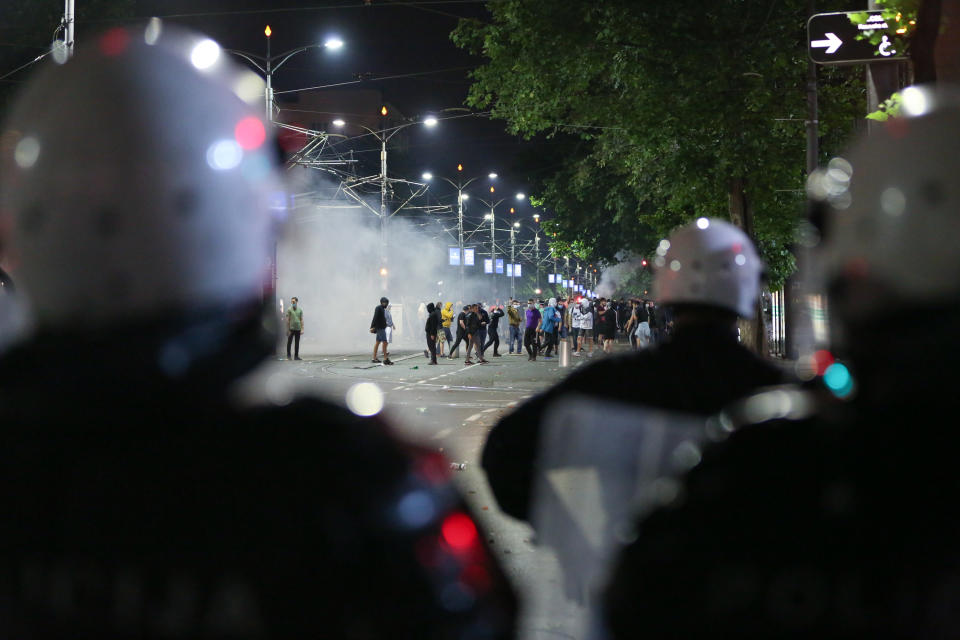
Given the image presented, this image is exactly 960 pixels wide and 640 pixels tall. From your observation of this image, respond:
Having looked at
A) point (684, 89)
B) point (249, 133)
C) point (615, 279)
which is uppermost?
point (615, 279)

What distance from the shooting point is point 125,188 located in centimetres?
148

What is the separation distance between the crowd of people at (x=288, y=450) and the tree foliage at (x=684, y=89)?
20.3 m

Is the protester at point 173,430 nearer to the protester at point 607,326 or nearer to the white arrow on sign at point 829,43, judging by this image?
the white arrow on sign at point 829,43

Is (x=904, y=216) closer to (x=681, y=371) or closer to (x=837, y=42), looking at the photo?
(x=681, y=371)

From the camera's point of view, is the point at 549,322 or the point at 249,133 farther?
the point at 549,322

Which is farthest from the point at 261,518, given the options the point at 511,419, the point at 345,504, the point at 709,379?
the point at 709,379

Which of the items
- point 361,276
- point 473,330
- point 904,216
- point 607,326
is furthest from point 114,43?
point 361,276

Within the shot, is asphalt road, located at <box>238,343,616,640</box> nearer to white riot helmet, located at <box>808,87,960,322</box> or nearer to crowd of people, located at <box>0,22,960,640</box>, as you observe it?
crowd of people, located at <box>0,22,960,640</box>

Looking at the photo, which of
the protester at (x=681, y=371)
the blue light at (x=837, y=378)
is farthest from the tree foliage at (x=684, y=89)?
the blue light at (x=837, y=378)

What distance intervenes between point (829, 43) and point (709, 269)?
859 centimetres

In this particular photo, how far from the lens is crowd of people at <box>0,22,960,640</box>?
1204 mm

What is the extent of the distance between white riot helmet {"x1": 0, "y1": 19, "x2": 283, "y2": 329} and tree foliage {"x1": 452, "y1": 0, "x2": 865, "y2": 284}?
20.3 meters

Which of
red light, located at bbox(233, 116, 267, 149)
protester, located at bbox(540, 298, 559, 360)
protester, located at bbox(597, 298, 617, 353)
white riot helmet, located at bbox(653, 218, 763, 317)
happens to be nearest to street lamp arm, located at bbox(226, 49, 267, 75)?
protester, located at bbox(540, 298, 559, 360)

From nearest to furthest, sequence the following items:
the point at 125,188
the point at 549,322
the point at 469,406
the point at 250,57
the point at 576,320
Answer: the point at 125,188, the point at 469,406, the point at 250,57, the point at 549,322, the point at 576,320
